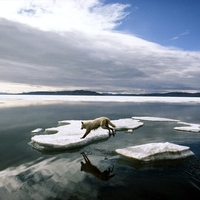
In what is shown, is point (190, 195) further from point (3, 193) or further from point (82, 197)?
Answer: point (3, 193)

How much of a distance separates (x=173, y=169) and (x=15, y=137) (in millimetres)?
10133

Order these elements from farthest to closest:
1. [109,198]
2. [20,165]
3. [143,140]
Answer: [143,140] → [20,165] → [109,198]

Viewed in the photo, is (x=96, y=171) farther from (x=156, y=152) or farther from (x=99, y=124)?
(x=99, y=124)

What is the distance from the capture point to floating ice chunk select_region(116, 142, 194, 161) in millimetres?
8851

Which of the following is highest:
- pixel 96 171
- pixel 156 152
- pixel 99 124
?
pixel 99 124

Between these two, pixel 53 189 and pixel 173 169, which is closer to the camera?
pixel 53 189

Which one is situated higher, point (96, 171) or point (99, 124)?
point (99, 124)

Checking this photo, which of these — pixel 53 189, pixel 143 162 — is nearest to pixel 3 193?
pixel 53 189

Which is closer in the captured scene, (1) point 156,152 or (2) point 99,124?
(1) point 156,152

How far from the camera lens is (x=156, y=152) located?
8992 millimetres

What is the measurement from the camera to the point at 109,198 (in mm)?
5820

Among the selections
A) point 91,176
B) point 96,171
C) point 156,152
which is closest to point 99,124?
point 156,152

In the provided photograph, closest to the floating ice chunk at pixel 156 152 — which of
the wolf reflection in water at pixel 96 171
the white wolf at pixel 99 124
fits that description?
the wolf reflection in water at pixel 96 171

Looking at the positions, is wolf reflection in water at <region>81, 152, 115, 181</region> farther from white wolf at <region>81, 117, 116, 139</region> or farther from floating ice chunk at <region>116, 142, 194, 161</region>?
white wolf at <region>81, 117, 116, 139</region>
